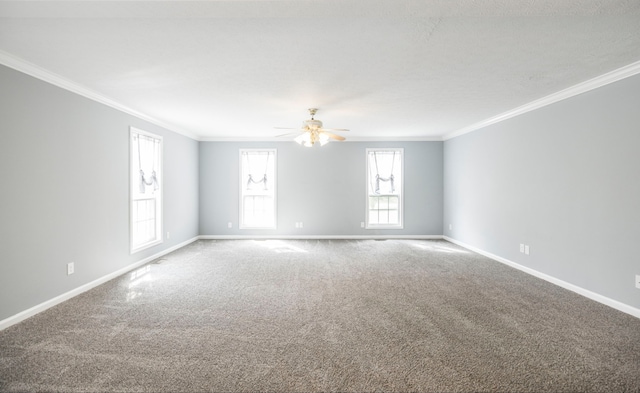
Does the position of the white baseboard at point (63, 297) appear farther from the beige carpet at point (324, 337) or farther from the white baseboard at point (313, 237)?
the white baseboard at point (313, 237)

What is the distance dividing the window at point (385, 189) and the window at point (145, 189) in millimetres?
4629

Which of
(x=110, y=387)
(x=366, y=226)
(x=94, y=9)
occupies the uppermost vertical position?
(x=94, y=9)

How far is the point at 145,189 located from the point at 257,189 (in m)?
2.55

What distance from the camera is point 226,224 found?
265 inches

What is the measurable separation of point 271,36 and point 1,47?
2395mm

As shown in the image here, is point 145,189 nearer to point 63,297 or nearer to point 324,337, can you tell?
point 63,297

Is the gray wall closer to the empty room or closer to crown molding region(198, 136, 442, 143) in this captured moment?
crown molding region(198, 136, 442, 143)

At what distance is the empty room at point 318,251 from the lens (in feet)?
6.17

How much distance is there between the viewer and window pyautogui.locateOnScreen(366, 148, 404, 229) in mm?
6859

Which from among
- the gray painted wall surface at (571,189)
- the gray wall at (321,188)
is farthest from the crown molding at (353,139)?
the gray painted wall surface at (571,189)

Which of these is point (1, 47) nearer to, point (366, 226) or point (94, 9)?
point (94, 9)

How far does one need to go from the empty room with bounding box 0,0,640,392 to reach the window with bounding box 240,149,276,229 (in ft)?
5.35

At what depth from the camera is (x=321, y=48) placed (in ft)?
7.85

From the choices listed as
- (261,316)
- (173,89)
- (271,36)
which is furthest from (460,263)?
(173,89)
